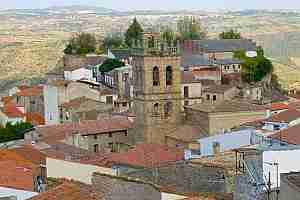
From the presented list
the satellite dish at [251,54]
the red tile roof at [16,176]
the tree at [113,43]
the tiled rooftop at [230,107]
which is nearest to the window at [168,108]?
the tiled rooftop at [230,107]

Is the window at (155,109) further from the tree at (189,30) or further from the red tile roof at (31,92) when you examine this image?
the tree at (189,30)

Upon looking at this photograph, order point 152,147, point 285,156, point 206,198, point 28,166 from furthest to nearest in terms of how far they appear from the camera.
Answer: point 152,147, point 28,166, point 285,156, point 206,198

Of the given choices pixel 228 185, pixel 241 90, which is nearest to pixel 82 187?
pixel 228 185

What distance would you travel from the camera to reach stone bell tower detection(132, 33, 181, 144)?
3731cm

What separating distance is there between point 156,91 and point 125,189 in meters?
21.3

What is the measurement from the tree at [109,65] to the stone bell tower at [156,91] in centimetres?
1838

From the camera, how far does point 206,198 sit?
1477cm

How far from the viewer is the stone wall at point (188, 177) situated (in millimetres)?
18188

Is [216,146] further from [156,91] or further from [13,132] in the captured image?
[13,132]

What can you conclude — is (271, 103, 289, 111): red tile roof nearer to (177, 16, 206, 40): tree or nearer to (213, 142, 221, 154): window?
(213, 142, 221, 154): window

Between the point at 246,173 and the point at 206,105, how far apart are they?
2233 centimetres

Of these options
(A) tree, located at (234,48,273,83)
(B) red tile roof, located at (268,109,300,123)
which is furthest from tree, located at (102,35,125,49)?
(B) red tile roof, located at (268,109,300,123)

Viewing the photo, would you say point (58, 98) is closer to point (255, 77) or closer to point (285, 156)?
point (255, 77)

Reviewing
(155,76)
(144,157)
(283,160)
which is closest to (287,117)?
(155,76)
